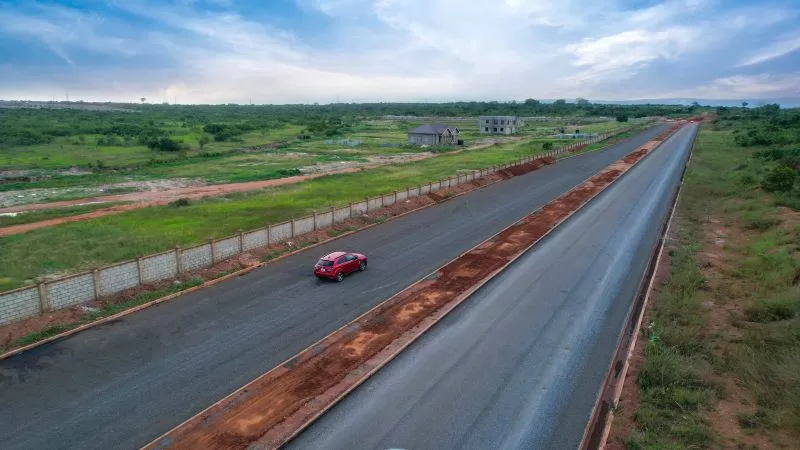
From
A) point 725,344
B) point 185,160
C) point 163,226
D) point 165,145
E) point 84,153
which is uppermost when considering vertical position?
point 165,145

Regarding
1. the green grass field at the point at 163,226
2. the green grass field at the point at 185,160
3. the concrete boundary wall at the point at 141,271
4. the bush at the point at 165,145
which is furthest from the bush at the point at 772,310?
the bush at the point at 165,145

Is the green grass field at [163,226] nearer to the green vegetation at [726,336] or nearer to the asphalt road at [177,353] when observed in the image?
the asphalt road at [177,353]

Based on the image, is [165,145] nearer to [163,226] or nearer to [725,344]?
[163,226]

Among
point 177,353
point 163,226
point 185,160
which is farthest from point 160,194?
point 177,353

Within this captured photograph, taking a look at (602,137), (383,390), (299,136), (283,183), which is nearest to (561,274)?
(383,390)

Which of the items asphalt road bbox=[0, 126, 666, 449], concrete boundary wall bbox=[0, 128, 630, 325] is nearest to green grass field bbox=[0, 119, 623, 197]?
concrete boundary wall bbox=[0, 128, 630, 325]

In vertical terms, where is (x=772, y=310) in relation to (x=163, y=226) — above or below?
below
